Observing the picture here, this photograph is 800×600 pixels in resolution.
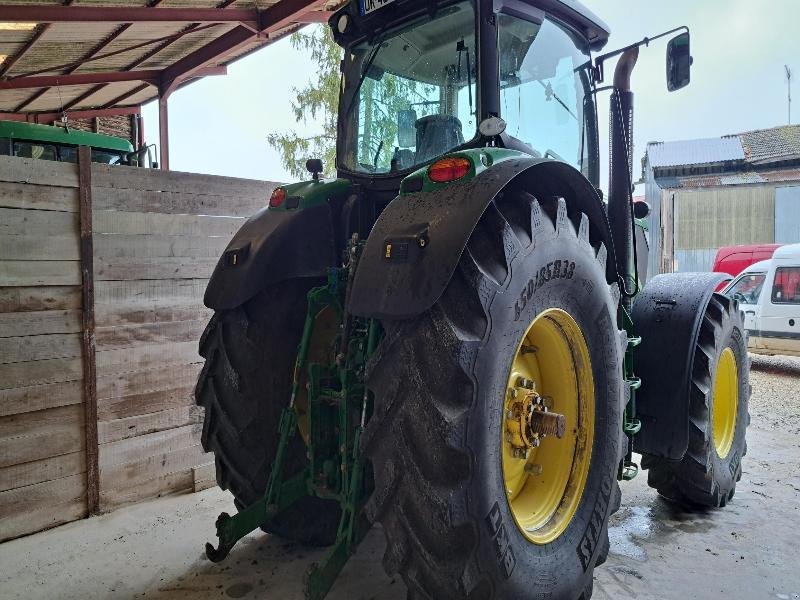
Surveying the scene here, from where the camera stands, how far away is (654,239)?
43.8ft

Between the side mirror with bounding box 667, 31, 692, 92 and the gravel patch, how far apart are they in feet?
11.5

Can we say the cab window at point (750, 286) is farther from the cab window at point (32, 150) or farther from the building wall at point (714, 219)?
the cab window at point (32, 150)

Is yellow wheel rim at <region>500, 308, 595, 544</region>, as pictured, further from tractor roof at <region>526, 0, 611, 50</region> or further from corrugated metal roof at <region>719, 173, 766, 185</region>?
corrugated metal roof at <region>719, 173, 766, 185</region>

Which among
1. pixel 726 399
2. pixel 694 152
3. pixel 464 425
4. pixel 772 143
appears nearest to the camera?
pixel 464 425

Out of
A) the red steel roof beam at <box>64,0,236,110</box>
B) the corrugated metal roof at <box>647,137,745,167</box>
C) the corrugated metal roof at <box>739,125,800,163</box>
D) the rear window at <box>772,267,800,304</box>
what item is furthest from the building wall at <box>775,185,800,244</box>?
the red steel roof beam at <box>64,0,236,110</box>

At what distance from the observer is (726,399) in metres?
→ 3.61

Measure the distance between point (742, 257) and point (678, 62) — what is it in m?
10.2

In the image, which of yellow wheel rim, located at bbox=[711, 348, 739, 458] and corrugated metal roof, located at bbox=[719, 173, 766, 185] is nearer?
yellow wheel rim, located at bbox=[711, 348, 739, 458]

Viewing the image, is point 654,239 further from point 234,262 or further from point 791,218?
point 234,262

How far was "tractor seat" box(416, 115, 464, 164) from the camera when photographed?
2.45m

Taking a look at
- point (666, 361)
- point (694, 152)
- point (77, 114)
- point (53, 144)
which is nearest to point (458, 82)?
point (666, 361)

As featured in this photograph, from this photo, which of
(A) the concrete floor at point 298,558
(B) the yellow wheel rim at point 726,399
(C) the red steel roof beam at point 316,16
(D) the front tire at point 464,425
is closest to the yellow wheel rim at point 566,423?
(D) the front tire at point 464,425

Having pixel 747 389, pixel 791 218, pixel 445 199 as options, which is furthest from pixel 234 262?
pixel 791 218

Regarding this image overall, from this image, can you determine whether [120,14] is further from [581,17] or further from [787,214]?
[787,214]
